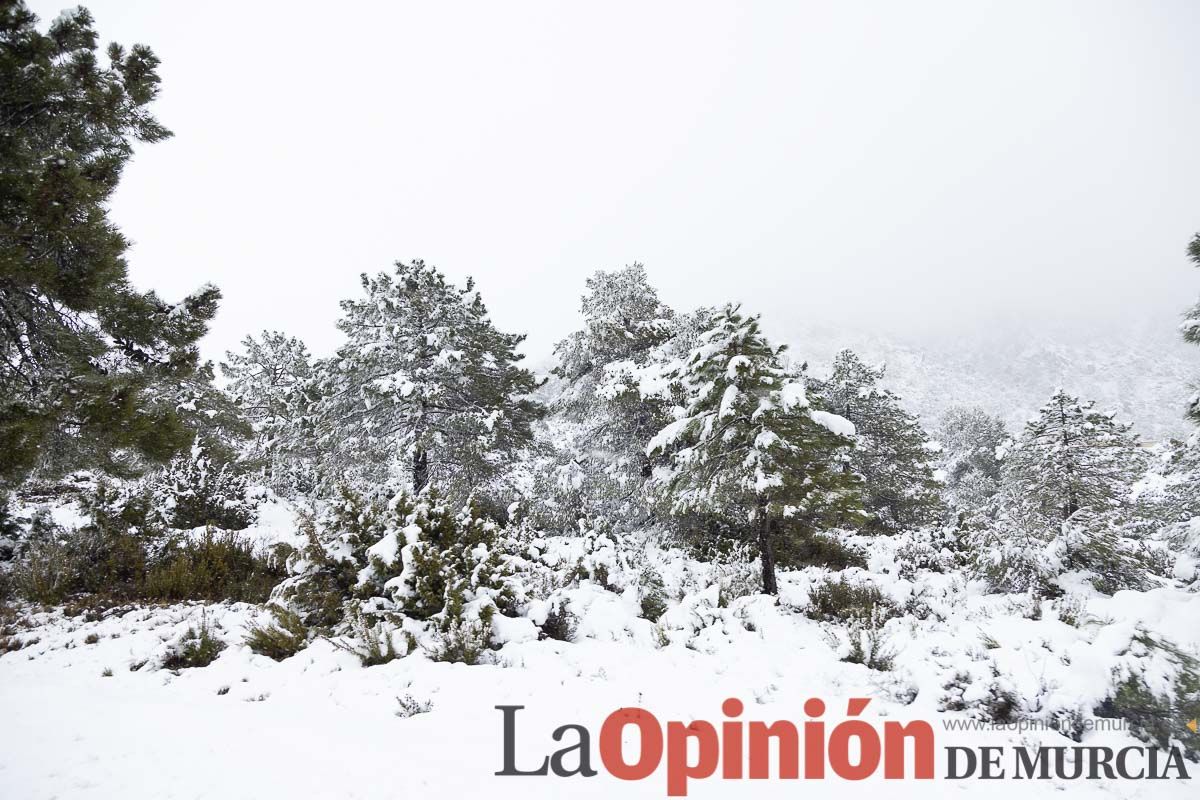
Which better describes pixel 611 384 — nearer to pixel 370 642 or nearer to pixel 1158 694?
pixel 370 642

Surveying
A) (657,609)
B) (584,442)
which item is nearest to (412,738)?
(657,609)

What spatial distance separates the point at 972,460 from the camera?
32.6 metres

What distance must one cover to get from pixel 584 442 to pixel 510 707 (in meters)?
11.4

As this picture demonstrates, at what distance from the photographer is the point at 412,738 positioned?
346 centimetres

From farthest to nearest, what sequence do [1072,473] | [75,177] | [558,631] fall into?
[1072,473], [558,631], [75,177]

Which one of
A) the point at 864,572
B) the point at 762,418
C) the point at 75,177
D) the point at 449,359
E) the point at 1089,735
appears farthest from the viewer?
the point at 449,359

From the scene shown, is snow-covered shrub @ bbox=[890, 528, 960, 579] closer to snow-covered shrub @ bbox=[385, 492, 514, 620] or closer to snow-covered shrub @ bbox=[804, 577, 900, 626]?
snow-covered shrub @ bbox=[804, 577, 900, 626]

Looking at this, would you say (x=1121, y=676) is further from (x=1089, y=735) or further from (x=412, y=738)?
(x=412, y=738)

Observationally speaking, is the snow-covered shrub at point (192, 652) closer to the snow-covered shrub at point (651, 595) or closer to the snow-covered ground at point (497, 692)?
the snow-covered ground at point (497, 692)

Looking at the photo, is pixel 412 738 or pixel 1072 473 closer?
pixel 412 738

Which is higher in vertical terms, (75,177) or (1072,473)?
(75,177)

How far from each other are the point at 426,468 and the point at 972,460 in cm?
3445

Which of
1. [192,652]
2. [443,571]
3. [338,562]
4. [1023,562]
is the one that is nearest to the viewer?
[192,652]

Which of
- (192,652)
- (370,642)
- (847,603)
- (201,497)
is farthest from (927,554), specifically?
(201,497)
